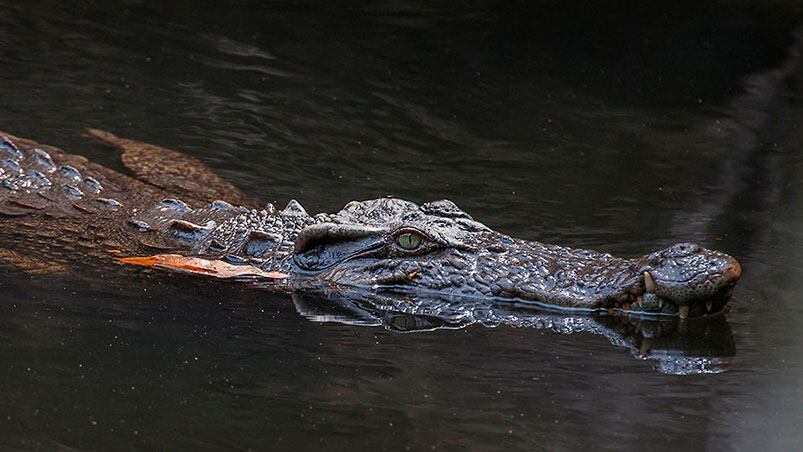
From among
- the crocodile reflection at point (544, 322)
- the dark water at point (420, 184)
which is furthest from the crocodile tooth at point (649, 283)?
the dark water at point (420, 184)

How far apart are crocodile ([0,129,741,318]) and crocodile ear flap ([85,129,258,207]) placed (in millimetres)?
444

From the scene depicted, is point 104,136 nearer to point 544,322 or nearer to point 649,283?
point 544,322

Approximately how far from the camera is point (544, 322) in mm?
5652

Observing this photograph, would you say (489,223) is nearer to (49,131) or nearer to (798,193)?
(798,193)

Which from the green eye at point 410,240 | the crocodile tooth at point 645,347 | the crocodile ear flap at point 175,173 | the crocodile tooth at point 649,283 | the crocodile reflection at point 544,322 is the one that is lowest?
the crocodile ear flap at point 175,173

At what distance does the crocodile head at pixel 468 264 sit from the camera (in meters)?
5.51

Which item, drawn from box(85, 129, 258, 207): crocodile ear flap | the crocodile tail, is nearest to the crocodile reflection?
box(85, 129, 258, 207): crocodile ear flap

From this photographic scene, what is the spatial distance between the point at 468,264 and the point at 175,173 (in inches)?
111

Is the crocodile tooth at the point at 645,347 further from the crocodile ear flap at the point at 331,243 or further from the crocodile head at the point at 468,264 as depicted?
the crocodile ear flap at the point at 331,243

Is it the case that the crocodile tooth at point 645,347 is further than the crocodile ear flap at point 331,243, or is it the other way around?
the crocodile ear flap at point 331,243

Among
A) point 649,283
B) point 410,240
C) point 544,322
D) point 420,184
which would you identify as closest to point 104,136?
point 420,184

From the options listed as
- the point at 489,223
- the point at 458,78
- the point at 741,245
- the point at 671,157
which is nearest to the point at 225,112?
the point at 458,78

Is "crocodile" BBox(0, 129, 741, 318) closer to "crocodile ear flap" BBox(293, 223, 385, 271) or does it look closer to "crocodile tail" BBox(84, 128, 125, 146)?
"crocodile ear flap" BBox(293, 223, 385, 271)

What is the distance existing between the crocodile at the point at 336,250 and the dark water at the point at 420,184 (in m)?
0.32
